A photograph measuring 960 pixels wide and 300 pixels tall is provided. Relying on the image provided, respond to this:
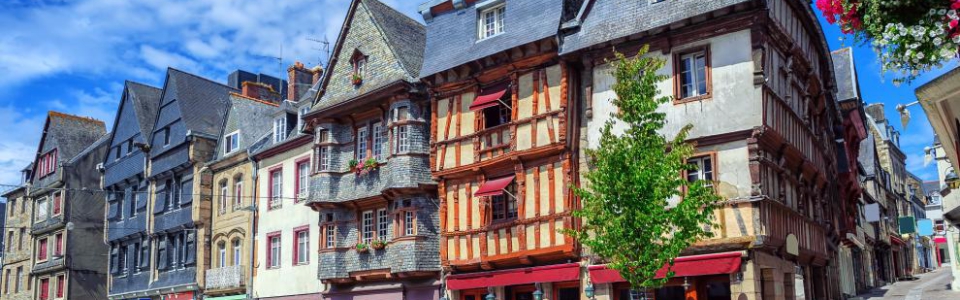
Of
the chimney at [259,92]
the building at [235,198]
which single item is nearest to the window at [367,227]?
the building at [235,198]

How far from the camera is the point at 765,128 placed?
18.0 m

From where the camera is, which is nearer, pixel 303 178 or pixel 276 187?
pixel 303 178

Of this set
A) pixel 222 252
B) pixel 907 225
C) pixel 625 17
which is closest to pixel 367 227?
pixel 222 252

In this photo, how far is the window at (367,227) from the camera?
84.9 ft

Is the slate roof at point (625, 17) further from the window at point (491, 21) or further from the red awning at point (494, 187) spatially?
the red awning at point (494, 187)

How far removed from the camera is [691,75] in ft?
63.3

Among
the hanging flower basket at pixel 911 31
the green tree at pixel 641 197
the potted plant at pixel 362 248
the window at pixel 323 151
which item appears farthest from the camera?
the window at pixel 323 151

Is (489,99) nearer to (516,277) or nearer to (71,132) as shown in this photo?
(516,277)

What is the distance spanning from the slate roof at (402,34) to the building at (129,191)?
1560cm

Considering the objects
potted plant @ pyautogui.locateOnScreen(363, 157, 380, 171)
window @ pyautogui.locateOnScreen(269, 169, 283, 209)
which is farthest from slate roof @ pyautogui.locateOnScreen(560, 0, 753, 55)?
window @ pyautogui.locateOnScreen(269, 169, 283, 209)

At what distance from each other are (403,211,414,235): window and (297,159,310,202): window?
5.36 meters

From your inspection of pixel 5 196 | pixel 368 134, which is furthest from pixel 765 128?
pixel 5 196

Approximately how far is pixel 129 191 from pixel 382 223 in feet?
60.0

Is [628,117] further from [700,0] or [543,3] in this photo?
[543,3]
